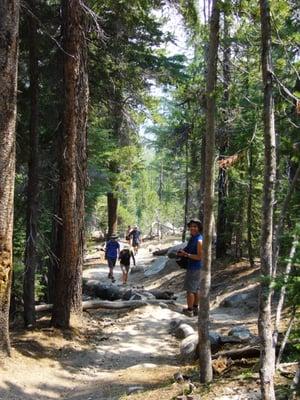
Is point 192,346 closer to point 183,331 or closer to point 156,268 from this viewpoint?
point 183,331

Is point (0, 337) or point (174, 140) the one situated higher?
point (174, 140)

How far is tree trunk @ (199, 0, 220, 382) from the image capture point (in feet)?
18.4

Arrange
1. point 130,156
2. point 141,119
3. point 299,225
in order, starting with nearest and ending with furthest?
point 299,225
point 141,119
point 130,156

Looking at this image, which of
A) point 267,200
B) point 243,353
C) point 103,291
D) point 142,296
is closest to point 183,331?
point 243,353

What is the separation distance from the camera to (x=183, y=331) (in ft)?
31.4

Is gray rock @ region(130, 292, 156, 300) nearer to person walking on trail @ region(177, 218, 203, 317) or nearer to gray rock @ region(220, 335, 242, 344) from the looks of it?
person walking on trail @ region(177, 218, 203, 317)

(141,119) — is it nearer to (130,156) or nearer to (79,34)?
(79,34)

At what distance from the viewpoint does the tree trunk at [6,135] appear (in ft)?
23.7

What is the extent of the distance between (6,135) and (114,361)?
4385 millimetres

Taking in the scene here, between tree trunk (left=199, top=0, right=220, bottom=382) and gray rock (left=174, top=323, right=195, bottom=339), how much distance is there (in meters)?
3.42

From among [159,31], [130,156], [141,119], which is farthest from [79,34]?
[130,156]

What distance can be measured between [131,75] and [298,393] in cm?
888

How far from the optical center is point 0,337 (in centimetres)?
733

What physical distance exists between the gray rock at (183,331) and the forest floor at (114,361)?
0.14 m
